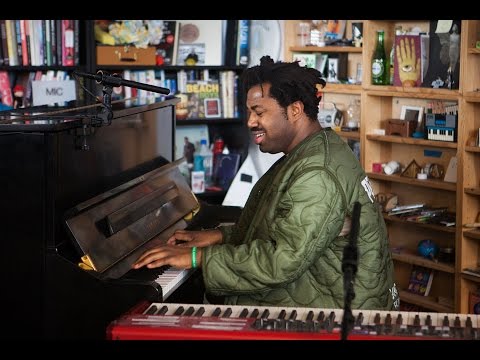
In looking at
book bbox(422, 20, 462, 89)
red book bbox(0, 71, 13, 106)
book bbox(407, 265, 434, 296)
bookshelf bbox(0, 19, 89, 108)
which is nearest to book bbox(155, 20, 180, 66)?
bookshelf bbox(0, 19, 89, 108)

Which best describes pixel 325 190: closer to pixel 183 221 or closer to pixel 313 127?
pixel 313 127

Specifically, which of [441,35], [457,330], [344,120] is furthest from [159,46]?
[457,330]

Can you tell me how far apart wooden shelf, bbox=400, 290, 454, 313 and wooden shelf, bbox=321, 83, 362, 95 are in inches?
48.3

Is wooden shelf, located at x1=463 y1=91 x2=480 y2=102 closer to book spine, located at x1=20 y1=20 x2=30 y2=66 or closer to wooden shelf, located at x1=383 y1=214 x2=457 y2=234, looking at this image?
wooden shelf, located at x1=383 y1=214 x2=457 y2=234

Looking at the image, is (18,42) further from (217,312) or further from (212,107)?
(217,312)

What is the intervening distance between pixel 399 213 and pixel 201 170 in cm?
142

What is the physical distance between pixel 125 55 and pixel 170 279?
2.91 metres

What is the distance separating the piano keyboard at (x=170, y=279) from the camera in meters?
2.81

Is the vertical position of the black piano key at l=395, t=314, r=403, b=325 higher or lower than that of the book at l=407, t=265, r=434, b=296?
higher

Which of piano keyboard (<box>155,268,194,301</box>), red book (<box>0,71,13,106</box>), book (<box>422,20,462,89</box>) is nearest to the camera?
piano keyboard (<box>155,268,194,301</box>)

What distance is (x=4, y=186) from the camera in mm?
2709

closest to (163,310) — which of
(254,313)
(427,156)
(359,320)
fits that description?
(254,313)

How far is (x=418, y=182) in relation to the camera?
4945 millimetres

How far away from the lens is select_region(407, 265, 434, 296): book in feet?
16.9
